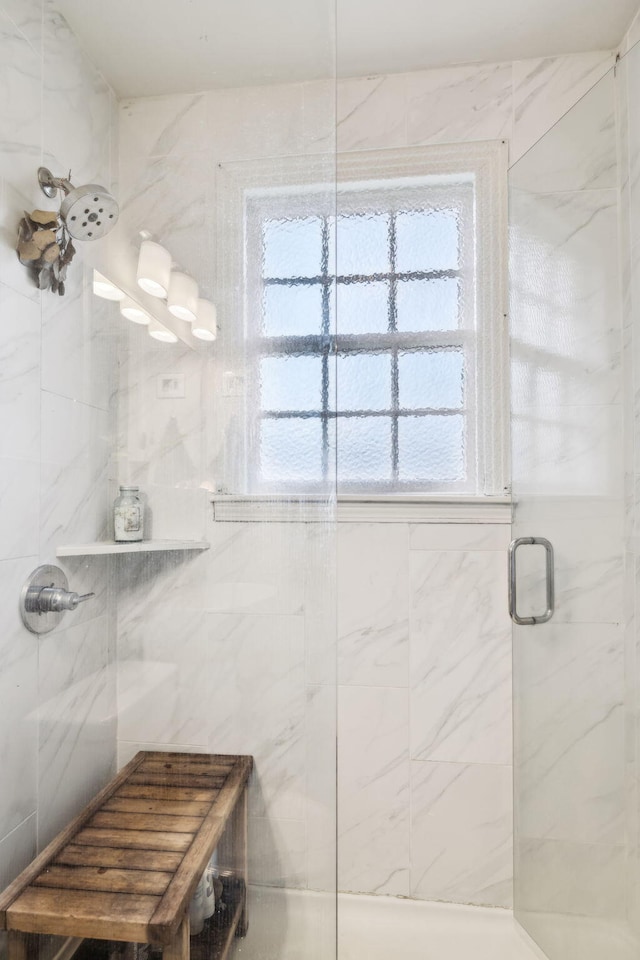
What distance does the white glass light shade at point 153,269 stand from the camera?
1.73ft

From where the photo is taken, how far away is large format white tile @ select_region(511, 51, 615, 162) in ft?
4.86

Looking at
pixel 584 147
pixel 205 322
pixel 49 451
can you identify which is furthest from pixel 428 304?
pixel 49 451

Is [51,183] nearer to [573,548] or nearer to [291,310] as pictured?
[291,310]

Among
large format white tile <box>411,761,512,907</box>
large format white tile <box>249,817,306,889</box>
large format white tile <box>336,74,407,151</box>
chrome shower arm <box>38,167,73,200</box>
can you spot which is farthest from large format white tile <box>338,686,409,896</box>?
large format white tile <box>336,74,407,151</box>

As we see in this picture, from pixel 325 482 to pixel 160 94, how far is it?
1.34 ft

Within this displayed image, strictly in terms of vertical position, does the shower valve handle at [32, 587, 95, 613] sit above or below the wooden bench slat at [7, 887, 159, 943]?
above

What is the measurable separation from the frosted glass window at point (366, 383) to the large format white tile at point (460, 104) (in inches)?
23.0

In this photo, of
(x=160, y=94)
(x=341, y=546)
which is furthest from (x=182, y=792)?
(x=341, y=546)

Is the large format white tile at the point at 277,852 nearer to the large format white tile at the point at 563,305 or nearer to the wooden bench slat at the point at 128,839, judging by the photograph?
the wooden bench slat at the point at 128,839

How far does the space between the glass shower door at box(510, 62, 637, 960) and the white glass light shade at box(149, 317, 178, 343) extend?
999 millimetres

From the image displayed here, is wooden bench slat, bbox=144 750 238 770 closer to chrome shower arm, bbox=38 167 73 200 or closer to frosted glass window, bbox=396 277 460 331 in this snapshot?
chrome shower arm, bbox=38 167 73 200

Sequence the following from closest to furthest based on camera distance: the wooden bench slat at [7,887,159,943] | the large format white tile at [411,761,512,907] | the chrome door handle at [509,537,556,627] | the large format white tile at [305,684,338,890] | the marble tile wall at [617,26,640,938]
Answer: the wooden bench slat at [7,887,159,943] → the large format white tile at [305,684,338,890] → the marble tile wall at [617,26,640,938] → the chrome door handle at [509,537,556,627] → the large format white tile at [411,761,512,907]

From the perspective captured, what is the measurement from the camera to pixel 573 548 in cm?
127

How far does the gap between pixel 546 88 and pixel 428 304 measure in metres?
0.60
